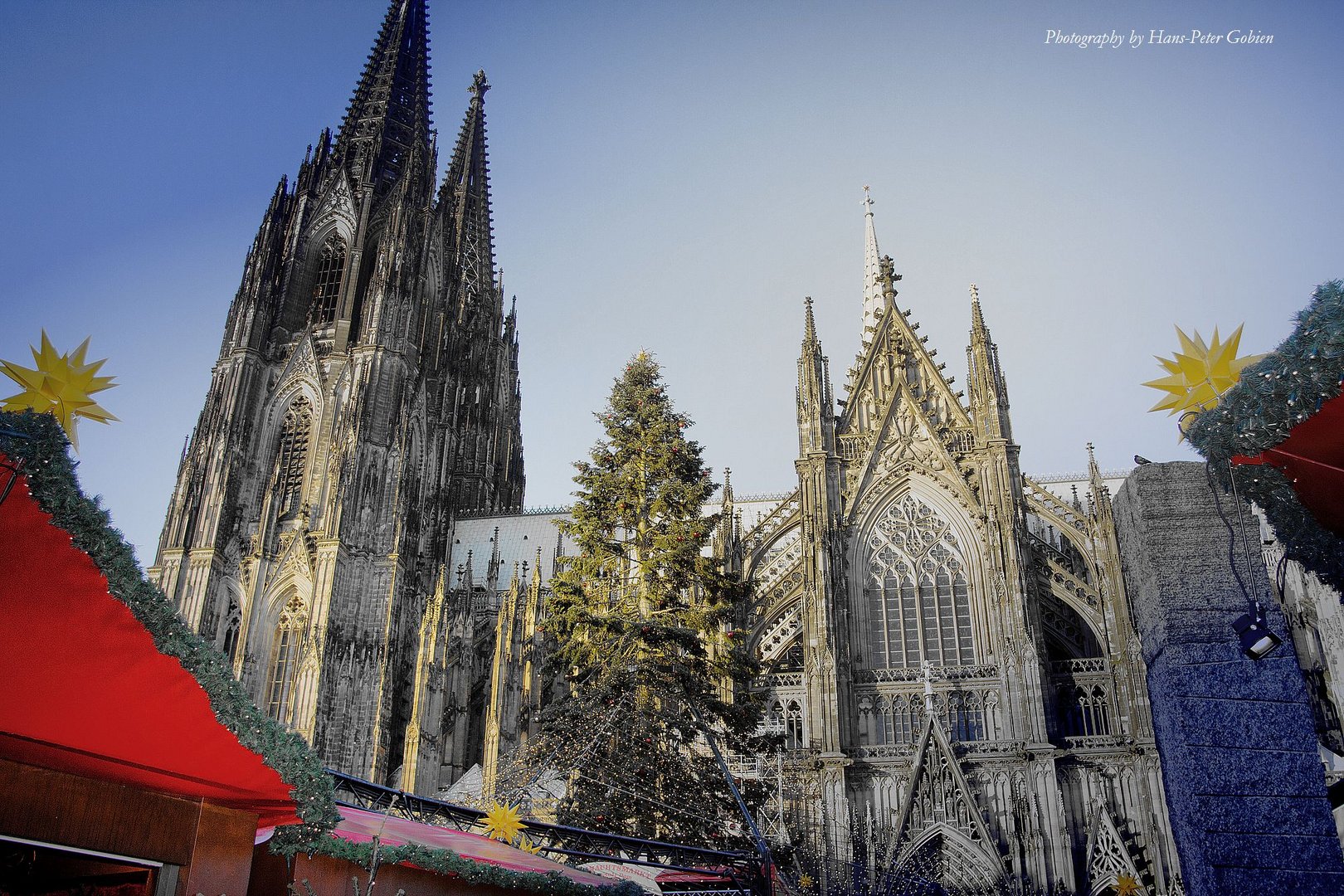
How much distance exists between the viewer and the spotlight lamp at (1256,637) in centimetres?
605

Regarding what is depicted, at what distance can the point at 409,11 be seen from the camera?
49.4 meters

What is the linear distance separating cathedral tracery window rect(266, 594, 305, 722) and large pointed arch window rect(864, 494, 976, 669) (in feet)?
57.5

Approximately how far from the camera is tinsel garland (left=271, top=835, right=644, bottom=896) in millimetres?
8047

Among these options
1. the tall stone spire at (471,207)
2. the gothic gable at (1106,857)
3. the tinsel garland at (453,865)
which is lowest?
the gothic gable at (1106,857)

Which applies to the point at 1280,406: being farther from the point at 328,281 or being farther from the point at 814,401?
the point at 328,281

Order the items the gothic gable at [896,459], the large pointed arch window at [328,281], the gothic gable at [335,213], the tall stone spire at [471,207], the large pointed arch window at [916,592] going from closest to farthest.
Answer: the large pointed arch window at [916,592] → the gothic gable at [896,459] → the large pointed arch window at [328,281] → the gothic gable at [335,213] → the tall stone spire at [471,207]

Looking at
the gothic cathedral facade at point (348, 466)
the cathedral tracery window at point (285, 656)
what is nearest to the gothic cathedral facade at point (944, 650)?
the gothic cathedral facade at point (348, 466)

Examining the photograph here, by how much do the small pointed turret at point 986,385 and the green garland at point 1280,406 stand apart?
19.6 metres

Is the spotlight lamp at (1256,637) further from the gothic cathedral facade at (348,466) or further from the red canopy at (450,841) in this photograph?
the gothic cathedral facade at (348,466)

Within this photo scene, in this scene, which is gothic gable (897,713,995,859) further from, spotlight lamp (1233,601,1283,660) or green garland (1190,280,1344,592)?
spotlight lamp (1233,601,1283,660)

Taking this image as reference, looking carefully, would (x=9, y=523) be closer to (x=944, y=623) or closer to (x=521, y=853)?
(x=521, y=853)

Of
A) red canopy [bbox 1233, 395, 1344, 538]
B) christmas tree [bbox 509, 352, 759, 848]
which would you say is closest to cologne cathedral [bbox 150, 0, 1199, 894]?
christmas tree [bbox 509, 352, 759, 848]

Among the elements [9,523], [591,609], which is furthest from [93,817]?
[591,609]

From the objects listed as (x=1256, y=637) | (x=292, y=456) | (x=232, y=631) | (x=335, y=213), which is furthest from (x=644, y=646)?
(x=335, y=213)
